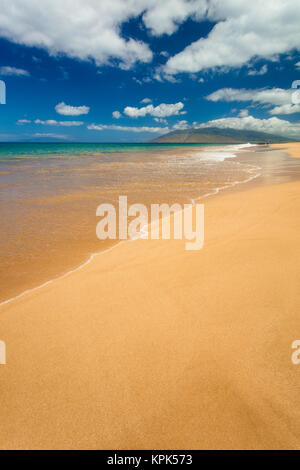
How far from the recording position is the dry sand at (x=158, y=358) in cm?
127

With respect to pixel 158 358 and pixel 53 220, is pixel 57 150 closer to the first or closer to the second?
pixel 53 220

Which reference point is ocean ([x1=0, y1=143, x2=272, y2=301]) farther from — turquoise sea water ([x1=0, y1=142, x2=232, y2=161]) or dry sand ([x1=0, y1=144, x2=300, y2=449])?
turquoise sea water ([x1=0, y1=142, x2=232, y2=161])

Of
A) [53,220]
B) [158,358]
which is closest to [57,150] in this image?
[53,220]

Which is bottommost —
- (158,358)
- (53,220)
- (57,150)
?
(158,358)

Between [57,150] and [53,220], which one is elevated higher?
[57,150]

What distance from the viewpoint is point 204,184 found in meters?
9.12

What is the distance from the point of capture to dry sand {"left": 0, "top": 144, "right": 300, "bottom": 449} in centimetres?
127

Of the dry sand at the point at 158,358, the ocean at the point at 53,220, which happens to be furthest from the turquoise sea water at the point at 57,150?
the dry sand at the point at 158,358

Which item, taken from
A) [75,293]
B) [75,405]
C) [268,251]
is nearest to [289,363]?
[75,405]

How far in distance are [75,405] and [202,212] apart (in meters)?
4.54

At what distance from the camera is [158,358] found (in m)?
1.67

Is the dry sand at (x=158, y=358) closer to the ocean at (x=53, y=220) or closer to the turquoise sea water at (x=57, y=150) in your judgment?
the ocean at (x=53, y=220)

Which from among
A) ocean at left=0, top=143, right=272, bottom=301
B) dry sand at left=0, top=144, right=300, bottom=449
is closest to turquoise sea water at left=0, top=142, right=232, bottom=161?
ocean at left=0, top=143, right=272, bottom=301

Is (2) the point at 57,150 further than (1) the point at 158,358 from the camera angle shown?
Yes
